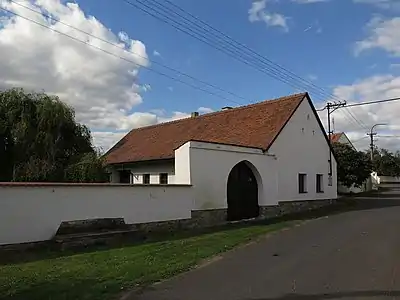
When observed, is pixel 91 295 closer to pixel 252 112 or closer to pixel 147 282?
pixel 147 282

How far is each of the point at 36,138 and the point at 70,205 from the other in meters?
9.70

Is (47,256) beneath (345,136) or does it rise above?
beneath

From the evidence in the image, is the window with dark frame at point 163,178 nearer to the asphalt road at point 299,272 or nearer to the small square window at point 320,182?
the asphalt road at point 299,272

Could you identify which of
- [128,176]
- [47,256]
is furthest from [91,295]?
[128,176]

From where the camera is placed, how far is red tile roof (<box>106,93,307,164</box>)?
997 inches

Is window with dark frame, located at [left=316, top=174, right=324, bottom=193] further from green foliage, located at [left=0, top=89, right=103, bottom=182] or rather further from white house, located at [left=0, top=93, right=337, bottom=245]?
green foliage, located at [left=0, top=89, right=103, bottom=182]

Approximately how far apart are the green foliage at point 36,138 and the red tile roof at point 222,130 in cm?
508

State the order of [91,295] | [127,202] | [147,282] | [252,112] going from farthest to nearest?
[252,112] → [127,202] → [147,282] → [91,295]

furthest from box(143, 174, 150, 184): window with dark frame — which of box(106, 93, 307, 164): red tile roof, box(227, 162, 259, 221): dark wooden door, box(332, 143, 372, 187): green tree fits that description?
box(332, 143, 372, 187): green tree

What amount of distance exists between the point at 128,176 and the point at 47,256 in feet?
57.0

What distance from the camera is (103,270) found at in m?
9.30

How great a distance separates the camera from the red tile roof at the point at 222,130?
83.1ft

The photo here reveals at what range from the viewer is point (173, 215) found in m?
17.1

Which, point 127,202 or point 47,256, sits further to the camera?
point 127,202
